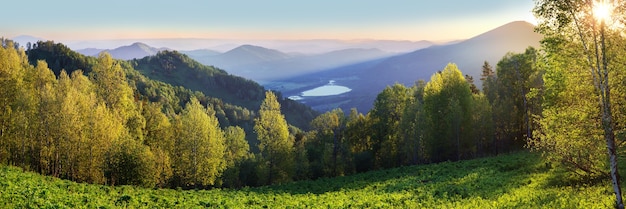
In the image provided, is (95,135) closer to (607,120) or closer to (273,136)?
(273,136)

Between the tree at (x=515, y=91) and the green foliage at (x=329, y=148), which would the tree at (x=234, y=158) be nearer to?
the green foliage at (x=329, y=148)

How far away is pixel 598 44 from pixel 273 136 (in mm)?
46207

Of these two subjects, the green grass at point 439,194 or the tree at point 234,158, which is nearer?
the green grass at point 439,194

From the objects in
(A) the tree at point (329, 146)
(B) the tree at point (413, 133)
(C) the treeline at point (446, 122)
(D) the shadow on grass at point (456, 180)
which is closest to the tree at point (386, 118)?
(C) the treeline at point (446, 122)

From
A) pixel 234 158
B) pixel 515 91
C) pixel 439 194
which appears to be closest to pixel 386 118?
pixel 515 91

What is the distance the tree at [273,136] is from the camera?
5738 centimetres

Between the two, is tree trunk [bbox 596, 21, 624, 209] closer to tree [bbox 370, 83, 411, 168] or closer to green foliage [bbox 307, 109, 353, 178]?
green foliage [bbox 307, 109, 353, 178]

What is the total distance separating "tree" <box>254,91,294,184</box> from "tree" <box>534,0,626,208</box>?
43.8m

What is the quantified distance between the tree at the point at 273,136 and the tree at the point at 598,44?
4377 cm

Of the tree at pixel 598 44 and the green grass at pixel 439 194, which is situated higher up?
the tree at pixel 598 44

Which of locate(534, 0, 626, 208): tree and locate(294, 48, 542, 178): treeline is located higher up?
locate(534, 0, 626, 208): tree

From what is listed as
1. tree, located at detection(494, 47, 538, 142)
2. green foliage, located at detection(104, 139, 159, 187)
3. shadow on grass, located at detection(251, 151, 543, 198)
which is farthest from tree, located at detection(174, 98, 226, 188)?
tree, located at detection(494, 47, 538, 142)

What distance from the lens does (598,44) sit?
55.6 feet

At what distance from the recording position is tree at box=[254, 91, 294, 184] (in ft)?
188
